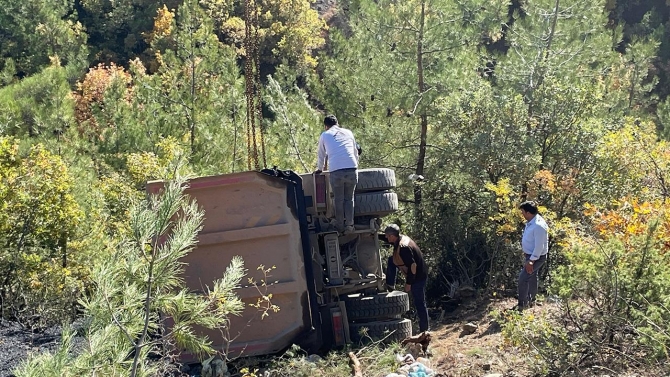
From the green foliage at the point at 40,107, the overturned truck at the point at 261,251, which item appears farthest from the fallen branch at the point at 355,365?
the green foliage at the point at 40,107

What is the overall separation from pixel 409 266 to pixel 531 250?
1.44 metres

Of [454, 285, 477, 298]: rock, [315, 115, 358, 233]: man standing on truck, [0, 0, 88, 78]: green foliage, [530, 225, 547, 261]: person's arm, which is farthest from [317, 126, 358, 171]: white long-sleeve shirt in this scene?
[0, 0, 88, 78]: green foliage

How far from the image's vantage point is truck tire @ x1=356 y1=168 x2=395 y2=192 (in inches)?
336

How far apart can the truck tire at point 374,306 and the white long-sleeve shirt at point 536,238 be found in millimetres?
1629

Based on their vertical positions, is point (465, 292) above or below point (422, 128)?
below

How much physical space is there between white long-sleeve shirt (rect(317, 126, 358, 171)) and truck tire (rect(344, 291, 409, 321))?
1438 mm

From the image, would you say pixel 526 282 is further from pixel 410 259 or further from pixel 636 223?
pixel 636 223

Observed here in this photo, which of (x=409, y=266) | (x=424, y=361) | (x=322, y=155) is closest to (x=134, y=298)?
(x=424, y=361)

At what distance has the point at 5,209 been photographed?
477 inches

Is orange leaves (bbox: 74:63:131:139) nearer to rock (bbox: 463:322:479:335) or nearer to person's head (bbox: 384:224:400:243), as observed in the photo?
person's head (bbox: 384:224:400:243)

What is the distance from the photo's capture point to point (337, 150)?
27.1 feet

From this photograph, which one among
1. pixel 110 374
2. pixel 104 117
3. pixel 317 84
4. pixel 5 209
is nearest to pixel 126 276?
pixel 110 374

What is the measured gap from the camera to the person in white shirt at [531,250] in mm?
8656

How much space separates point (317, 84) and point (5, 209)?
706 cm
